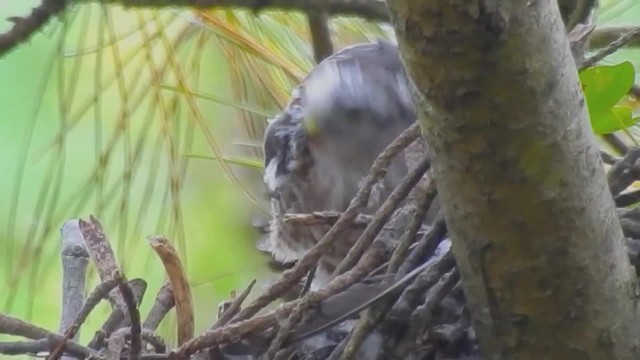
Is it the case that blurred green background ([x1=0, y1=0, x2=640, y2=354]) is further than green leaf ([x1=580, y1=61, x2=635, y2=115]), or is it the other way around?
blurred green background ([x1=0, y1=0, x2=640, y2=354])

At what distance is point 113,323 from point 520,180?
1.07 ft

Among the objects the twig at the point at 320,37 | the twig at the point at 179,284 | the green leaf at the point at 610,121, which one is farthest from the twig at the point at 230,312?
the twig at the point at 320,37

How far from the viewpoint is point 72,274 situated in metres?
0.73

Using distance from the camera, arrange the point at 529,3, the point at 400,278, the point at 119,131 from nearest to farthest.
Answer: the point at 529,3, the point at 400,278, the point at 119,131

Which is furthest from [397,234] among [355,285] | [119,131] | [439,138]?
[119,131]

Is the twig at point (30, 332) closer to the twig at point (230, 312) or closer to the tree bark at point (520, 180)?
the twig at point (230, 312)

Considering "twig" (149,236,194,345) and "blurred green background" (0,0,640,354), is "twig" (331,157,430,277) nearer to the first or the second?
"twig" (149,236,194,345)

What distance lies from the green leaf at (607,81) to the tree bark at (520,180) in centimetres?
14

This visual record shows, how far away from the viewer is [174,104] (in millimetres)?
1060

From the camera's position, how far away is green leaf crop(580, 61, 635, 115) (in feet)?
1.95

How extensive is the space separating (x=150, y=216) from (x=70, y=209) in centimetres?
8

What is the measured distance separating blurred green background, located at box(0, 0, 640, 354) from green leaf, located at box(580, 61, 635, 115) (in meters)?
0.44

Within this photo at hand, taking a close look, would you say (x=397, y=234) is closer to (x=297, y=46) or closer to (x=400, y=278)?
(x=400, y=278)

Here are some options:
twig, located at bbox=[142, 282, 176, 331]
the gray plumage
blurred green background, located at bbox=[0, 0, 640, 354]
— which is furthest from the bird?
blurred green background, located at bbox=[0, 0, 640, 354]
